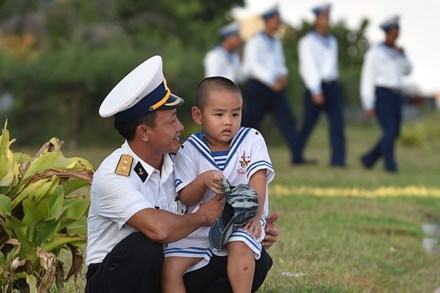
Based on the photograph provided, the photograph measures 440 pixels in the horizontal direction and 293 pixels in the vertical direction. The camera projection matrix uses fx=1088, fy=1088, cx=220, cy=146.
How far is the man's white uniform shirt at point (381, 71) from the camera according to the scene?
13.5 m

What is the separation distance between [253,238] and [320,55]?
9.71 meters

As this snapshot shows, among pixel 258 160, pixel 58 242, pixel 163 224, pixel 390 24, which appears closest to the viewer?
pixel 163 224

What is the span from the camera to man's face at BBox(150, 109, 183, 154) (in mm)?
4547

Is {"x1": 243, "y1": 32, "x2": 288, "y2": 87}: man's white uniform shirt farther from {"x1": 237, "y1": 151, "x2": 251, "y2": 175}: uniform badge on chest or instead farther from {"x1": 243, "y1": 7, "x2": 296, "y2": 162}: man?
{"x1": 237, "y1": 151, "x2": 251, "y2": 175}: uniform badge on chest

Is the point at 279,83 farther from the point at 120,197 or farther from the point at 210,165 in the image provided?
the point at 120,197

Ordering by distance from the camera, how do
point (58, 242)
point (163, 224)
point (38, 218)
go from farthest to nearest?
1. point (58, 242)
2. point (38, 218)
3. point (163, 224)

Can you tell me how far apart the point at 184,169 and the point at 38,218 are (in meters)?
0.69

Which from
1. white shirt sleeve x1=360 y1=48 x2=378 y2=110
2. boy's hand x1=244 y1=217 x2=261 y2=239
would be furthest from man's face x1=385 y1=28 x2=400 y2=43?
boy's hand x1=244 y1=217 x2=261 y2=239

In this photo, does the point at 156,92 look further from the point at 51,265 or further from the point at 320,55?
the point at 320,55

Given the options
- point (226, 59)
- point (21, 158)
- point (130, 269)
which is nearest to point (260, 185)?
point (130, 269)

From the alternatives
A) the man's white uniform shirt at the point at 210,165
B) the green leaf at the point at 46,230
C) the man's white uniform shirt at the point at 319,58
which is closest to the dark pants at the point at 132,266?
the man's white uniform shirt at the point at 210,165

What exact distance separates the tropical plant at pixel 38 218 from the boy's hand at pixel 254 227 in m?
0.81

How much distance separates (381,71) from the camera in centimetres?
1347

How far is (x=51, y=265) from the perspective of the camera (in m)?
4.69
